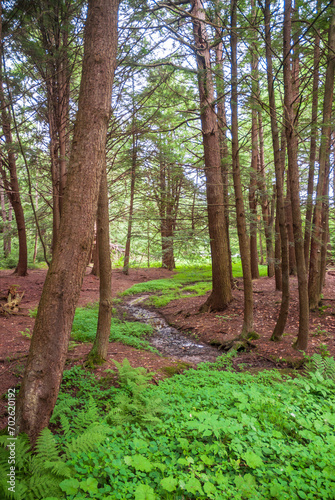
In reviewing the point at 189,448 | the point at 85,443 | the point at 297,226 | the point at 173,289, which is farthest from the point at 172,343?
the point at 173,289

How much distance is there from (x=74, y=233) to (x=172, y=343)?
5.05 metres

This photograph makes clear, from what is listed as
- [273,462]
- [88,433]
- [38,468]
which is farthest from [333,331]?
[38,468]

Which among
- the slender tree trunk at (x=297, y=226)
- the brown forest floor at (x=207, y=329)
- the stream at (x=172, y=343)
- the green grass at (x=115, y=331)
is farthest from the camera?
the green grass at (x=115, y=331)

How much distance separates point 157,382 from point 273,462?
7.43 ft

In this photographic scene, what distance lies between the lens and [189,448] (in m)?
2.69

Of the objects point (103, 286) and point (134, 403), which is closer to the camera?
point (134, 403)

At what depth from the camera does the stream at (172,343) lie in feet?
20.8

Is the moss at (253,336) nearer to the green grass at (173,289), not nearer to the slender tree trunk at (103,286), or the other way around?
the slender tree trunk at (103,286)

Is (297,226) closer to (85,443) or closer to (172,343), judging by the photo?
(172,343)

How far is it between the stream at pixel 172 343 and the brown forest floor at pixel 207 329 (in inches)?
11.2

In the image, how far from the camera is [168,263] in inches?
760

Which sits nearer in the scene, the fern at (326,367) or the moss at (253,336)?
the fern at (326,367)

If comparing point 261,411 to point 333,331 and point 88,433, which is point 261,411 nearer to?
point 88,433

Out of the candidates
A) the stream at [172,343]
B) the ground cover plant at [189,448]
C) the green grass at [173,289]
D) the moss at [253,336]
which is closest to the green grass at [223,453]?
the ground cover plant at [189,448]
